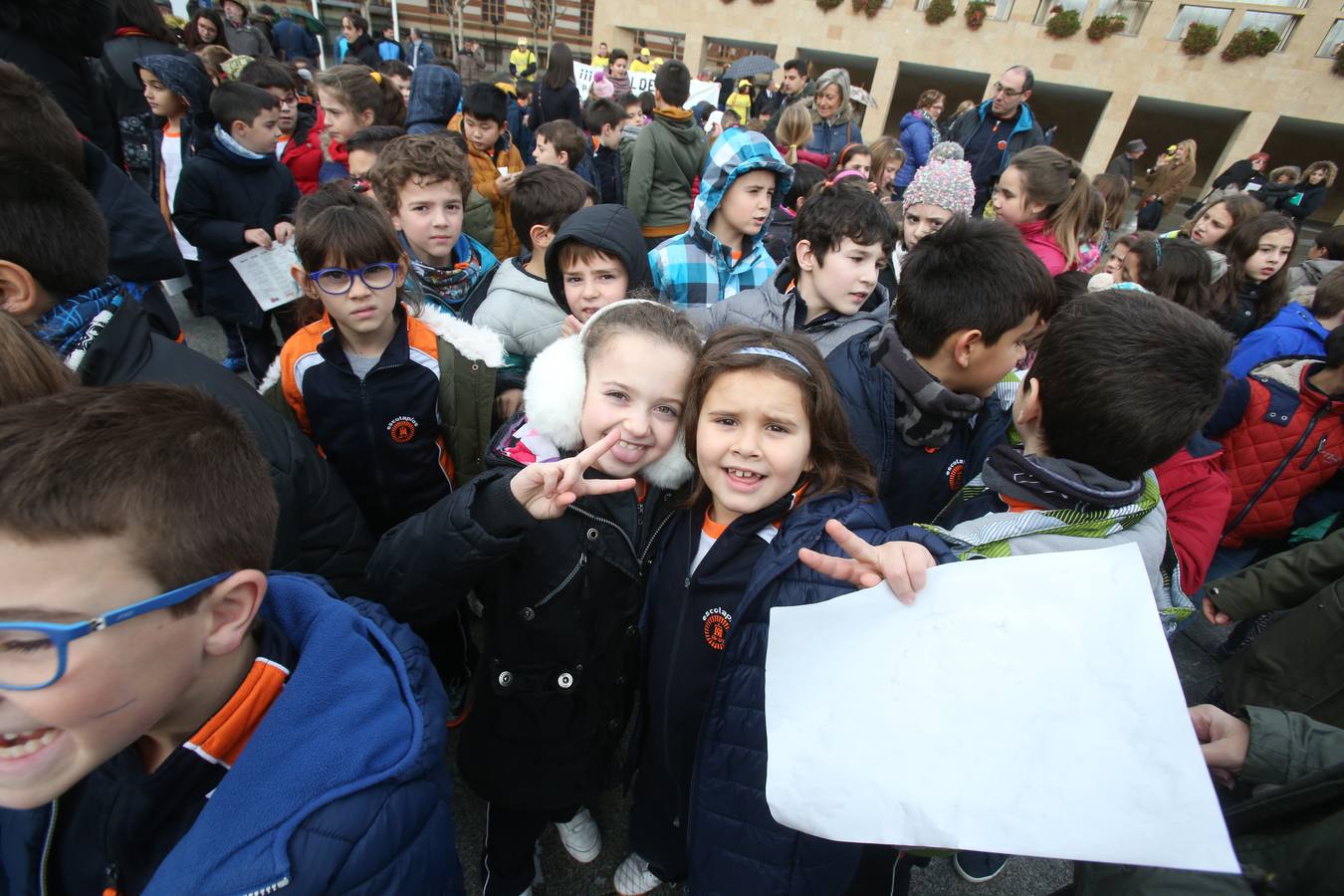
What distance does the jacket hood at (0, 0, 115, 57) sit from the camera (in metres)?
2.89

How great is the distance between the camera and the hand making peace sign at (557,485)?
131 centimetres

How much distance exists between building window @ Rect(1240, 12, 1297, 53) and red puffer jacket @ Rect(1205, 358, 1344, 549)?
20.1 metres

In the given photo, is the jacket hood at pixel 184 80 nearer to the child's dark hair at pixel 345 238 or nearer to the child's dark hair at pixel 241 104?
the child's dark hair at pixel 241 104

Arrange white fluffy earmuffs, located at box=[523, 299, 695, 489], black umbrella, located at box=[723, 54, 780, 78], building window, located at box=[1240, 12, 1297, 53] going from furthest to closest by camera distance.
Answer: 1. building window, located at box=[1240, 12, 1297, 53]
2. black umbrella, located at box=[723, 54, 780, 78]
3. white fluffy earmuffs, located at box=[523, 299, 695, 489]

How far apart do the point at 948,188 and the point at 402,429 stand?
127 inches

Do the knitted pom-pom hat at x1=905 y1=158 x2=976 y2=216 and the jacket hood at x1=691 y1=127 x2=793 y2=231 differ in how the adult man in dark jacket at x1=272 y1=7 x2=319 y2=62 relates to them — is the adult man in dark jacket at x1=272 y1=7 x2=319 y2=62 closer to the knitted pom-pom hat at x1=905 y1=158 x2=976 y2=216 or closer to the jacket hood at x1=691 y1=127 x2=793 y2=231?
the jacket hood at x1=691 y1=127 x2=793 y2=231

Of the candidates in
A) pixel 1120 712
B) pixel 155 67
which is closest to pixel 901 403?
pixel 1120 712

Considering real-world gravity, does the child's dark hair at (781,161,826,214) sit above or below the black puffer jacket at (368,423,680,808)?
above

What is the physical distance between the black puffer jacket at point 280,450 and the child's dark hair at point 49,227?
13 cm

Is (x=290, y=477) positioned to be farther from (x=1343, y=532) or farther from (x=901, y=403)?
(x=1343, y=532)

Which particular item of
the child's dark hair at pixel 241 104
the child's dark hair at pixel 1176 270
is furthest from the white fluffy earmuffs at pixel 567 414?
the child's dark hair at pixel 1176 270

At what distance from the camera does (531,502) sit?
4.40ft

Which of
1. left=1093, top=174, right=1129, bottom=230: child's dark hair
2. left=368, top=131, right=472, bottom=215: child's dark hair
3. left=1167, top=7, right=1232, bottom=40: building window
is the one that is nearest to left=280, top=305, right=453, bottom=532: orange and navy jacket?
left=368, top=131, right=472, bottom=215: child's dark hair

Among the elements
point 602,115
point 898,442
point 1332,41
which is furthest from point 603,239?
point 1332,41
